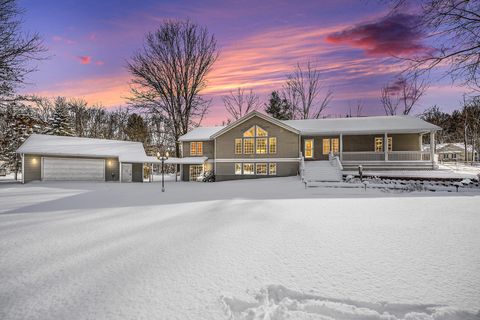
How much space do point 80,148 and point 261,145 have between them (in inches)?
776

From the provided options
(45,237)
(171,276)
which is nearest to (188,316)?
(171,276)

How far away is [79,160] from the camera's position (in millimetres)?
26234

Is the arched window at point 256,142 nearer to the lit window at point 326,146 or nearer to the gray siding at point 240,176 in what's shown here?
the gray siding at point 240,176

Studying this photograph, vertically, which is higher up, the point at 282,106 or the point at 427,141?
the point at 282,106

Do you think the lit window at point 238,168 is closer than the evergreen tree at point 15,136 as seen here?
Yes

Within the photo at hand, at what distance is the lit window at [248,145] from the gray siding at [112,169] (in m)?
14.9

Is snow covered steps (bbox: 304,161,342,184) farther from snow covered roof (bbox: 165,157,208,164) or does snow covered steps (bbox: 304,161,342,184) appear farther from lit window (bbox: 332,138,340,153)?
snow covered roof (bbox: 165,157,208,164)

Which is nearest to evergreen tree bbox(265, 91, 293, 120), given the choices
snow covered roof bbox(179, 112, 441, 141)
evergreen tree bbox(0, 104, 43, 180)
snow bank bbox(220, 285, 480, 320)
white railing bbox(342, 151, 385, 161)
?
snow covered roof bbox(179, 112, 441, 141)

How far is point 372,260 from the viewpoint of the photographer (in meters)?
4.23

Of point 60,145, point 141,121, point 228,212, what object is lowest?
point 228,212

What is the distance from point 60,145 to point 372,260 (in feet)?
101

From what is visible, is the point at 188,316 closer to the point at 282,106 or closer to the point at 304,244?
the point at 304,244

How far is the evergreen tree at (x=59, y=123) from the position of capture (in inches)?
1495

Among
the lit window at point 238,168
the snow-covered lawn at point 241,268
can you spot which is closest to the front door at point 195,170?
the lit window at point 238,168
